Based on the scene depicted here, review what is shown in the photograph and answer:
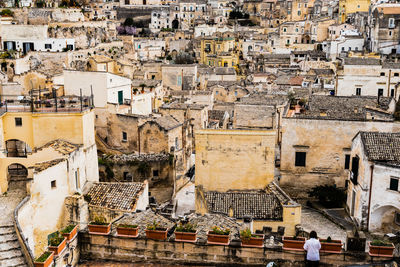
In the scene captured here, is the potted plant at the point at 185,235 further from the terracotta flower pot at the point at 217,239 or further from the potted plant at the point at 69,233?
the potted plant at the point at 69,233

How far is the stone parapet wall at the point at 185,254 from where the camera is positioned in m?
10.1

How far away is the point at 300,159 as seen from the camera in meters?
25.8

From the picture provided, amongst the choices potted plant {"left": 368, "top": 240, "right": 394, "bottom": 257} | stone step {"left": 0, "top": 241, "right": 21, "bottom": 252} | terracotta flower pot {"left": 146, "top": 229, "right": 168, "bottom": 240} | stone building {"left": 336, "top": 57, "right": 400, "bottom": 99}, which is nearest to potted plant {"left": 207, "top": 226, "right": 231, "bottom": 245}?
terracotta flower pot {"left": 146, "top": 229, "right": 168, "bottom": 240}

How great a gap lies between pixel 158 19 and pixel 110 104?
3046 inches

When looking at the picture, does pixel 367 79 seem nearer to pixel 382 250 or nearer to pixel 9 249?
pixel 382 250

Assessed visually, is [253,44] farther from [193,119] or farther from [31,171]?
[31,171]

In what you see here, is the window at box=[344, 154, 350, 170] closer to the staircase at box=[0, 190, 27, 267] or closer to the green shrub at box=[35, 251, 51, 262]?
the staircase at box=[0, 190, 27, 267]

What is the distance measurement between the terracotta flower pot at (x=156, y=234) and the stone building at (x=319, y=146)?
15.8 metres

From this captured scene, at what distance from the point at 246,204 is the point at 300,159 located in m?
6.39

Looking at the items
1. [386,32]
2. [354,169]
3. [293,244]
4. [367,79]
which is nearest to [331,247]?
[293,244]

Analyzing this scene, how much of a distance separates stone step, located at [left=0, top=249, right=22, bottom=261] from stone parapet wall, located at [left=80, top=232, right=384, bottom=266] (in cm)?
244

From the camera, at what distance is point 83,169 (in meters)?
20.9

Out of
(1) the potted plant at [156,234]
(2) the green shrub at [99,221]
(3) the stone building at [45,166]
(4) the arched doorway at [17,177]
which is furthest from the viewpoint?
(4) the arched doorway at [17,177]

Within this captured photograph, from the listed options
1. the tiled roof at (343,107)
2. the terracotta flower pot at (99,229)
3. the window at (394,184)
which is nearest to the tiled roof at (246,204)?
the window at (394,184)
